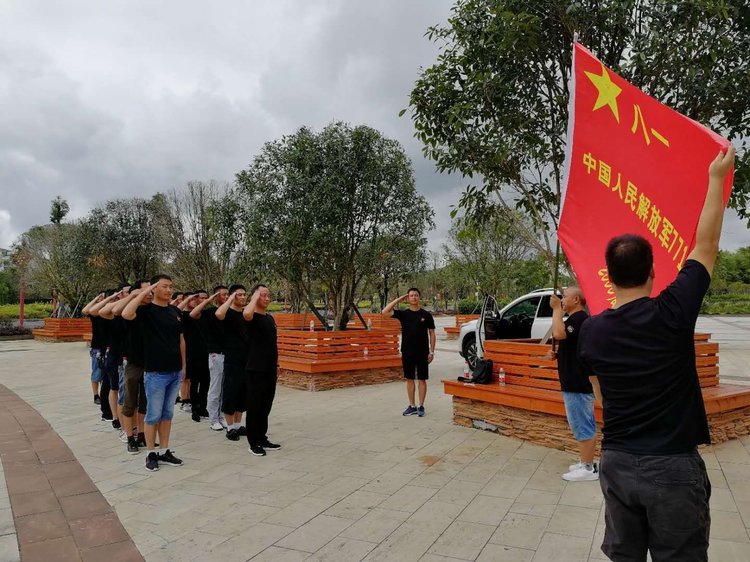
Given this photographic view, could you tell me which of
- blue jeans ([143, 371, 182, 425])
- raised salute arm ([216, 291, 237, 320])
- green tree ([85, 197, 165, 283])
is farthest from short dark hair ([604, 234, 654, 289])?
green tree ([85, 197, 165, 283])

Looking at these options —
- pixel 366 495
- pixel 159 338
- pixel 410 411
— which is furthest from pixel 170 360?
pixel 410 411

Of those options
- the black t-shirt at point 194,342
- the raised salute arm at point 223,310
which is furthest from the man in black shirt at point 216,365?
the raised salute arm at point 223,310

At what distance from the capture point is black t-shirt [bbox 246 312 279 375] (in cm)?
584

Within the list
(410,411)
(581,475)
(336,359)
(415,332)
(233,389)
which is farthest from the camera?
(336,359)

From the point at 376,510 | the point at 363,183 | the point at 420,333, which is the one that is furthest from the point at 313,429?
the point at 363,183

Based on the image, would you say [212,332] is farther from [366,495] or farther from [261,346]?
[366,495]

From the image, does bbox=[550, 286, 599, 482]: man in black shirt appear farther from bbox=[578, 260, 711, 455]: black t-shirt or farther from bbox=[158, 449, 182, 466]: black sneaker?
bbox=[158, 449, 182, 466]: black sneaker

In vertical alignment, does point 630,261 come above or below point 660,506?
above

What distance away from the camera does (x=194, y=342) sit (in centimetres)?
766

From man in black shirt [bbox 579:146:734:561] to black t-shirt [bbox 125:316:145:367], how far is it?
15.7 ft

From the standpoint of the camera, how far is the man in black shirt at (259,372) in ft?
19.0

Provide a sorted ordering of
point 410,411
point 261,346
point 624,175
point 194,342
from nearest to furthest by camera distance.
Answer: point 624,175 < point 261,346 < point 410,411 < point 194,342

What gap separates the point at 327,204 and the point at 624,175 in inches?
333

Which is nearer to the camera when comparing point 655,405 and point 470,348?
point 655,405
